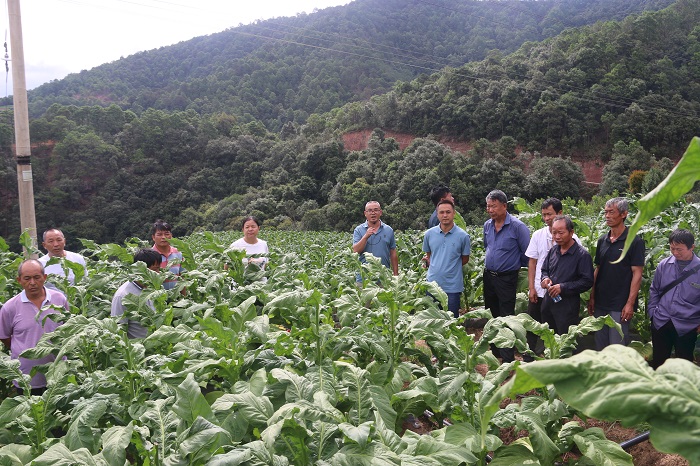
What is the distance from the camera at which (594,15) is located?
73.4 meters

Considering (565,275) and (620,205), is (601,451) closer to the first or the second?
(565,275)

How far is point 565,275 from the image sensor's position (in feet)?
16.6

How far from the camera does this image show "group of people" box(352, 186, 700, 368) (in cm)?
469

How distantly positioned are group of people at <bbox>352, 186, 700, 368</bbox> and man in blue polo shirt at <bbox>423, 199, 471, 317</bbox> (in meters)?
0.01

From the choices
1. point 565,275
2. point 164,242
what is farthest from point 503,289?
point 164,242

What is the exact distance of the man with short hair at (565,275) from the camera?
195 inches

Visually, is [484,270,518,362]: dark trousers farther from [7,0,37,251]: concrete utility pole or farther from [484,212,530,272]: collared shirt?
[7,0,37,251]: concrete utility pole

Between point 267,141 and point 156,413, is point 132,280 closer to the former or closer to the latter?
point 156,413

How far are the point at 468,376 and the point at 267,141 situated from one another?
50587 mm

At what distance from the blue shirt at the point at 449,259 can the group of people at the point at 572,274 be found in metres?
0.01

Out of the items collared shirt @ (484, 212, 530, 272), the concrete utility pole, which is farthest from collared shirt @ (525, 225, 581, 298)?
the concrete utility pole

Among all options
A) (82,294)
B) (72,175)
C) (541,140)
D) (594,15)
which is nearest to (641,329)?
(82,294)

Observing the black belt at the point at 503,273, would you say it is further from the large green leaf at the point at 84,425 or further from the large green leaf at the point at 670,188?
the large green leaf at the point at 670,188

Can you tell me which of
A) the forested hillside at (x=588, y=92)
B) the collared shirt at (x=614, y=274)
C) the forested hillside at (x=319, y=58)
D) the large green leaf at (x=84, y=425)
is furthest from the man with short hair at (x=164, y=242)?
the forested hillside at (x=319, y=58)
